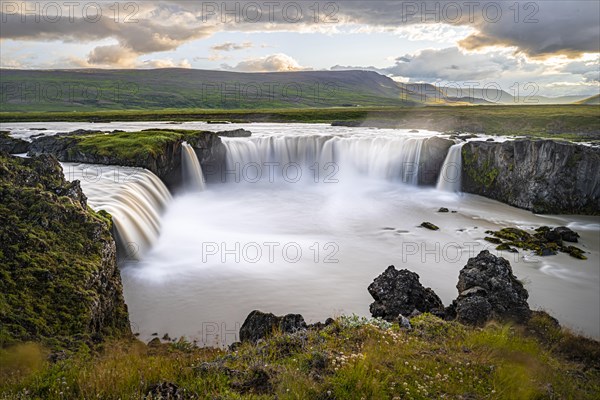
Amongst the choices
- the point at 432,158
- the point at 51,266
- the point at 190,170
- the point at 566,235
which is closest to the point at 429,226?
the point at 566,235

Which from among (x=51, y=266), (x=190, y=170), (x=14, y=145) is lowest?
(x=51, y=266)

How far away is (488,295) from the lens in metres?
12.9

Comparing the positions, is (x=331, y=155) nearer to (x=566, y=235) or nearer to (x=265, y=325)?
(x=566, y=235)

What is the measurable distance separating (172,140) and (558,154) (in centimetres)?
3356

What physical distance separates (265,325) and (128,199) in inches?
561

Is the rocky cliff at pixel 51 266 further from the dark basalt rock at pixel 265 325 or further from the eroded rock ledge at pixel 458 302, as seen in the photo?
the eroded rock ledge at pixel 458 302

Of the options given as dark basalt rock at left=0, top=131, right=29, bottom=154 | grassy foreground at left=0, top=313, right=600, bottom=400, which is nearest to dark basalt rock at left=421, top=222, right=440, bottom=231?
grassy foreground at left=0, top=313, right=600, bottom=400

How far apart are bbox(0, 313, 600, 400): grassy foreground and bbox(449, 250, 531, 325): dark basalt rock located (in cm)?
273

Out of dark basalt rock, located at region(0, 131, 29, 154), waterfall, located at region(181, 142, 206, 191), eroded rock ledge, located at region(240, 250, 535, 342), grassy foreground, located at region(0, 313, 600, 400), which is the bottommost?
eroded rock ledge, located at region(240, 250, 535, 342)

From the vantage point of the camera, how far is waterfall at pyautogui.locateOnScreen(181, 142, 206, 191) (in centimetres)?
3806

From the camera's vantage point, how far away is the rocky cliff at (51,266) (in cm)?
873

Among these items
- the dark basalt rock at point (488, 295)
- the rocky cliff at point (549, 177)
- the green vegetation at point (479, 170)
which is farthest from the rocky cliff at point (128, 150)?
the rocky cliff at point (549, 177)

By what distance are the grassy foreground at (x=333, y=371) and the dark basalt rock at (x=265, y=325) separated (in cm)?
227

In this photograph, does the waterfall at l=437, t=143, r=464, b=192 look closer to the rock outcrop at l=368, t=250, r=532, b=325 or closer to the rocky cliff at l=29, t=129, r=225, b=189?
the rocky cliff at l=29, t=129, r=225, b=189
